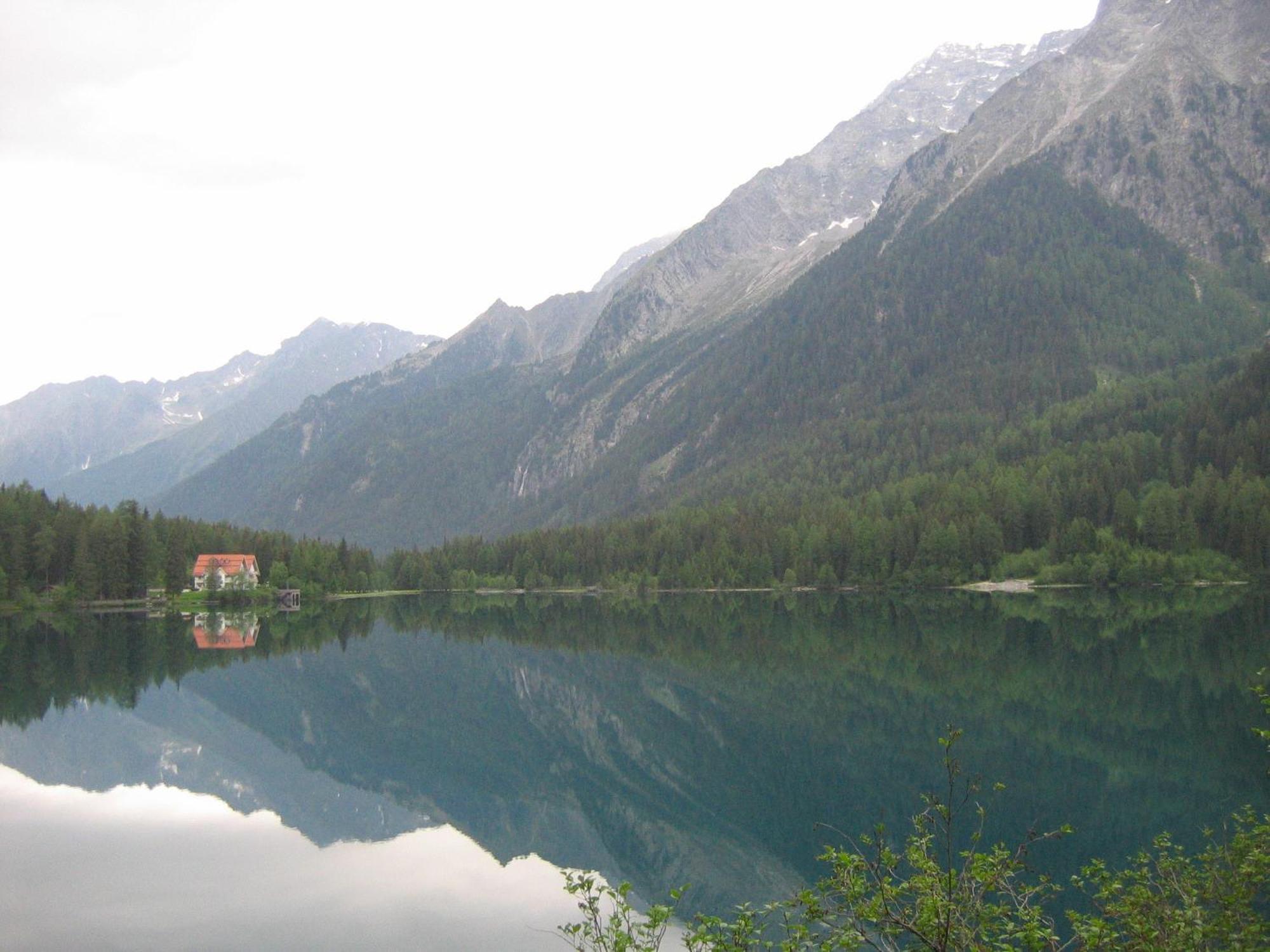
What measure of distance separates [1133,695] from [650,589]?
4583 inches

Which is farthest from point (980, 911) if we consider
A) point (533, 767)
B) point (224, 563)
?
point (224, 563)

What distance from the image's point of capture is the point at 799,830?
27.3m

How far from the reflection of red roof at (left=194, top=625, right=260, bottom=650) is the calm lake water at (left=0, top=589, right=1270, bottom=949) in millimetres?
7470

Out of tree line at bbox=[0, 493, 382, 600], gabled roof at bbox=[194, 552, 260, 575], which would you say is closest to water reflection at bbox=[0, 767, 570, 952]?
tree line at bbox=[0, 493, 382, 600]

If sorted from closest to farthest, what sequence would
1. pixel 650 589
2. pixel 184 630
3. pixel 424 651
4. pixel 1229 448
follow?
pixel 424 651 → pixel 184 630 → pixel 1229 448 → pixel 650 589

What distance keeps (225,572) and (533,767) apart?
372 feet

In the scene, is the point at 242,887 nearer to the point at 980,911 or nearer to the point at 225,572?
the point at 980,911

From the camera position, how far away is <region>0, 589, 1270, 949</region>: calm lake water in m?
23.4

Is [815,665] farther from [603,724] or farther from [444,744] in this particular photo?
[444,744]

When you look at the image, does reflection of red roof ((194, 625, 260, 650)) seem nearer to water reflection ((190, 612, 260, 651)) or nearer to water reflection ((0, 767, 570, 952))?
water reflection ((190, 612, 260, 651))

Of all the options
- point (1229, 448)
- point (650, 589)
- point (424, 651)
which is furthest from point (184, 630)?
point (1229, 448)

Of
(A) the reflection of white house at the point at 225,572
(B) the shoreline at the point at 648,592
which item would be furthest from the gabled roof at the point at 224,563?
(B) the shoreline at the point at 648,592

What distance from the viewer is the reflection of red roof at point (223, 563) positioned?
5443 inches

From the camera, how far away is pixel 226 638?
91625mm
